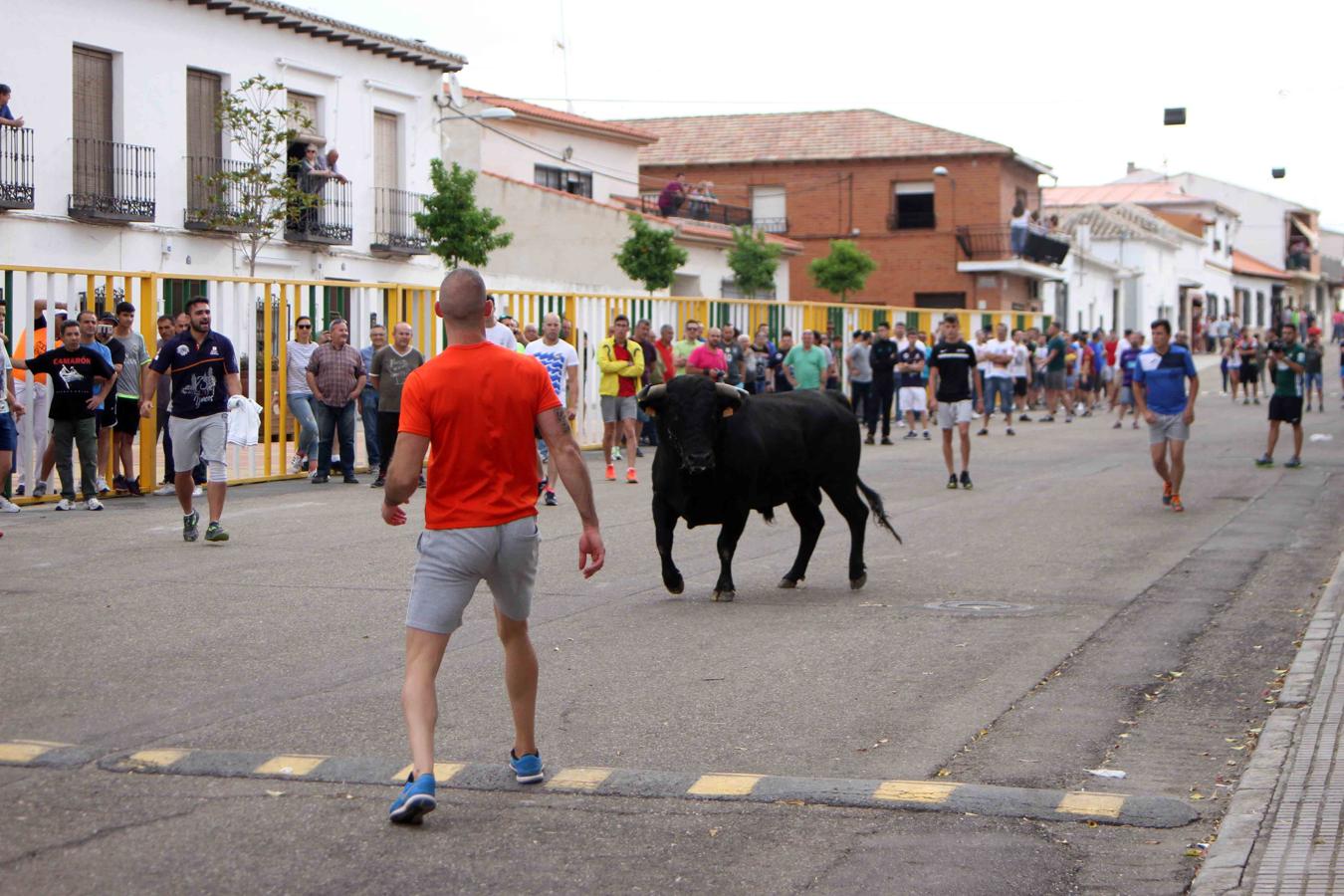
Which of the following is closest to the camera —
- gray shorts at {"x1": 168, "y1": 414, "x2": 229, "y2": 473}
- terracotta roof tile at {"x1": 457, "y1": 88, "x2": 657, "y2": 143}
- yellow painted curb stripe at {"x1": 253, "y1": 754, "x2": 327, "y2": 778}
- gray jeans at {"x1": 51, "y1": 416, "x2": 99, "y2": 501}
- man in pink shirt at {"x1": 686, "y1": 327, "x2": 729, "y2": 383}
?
yellow painted curb stripe at {"x1": 253, "y1": 754, "x2": 327, "y2": 778}

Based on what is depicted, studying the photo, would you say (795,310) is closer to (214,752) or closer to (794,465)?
(794,465)

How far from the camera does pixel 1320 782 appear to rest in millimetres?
5816

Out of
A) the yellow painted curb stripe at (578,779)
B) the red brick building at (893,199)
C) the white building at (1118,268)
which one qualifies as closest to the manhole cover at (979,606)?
the yellow painted curb stripe at (578,779)

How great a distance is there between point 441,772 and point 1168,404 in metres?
11.4

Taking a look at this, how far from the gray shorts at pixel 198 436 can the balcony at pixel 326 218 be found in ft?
56.0

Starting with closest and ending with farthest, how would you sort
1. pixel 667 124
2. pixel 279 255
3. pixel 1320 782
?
1. pixel 1320 782
2. pixel 279 255
3. pixel 667 124

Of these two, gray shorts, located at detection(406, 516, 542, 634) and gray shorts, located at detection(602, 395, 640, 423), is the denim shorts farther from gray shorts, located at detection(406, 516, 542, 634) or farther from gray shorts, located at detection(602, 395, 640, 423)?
gray shorts, located at detection(406, 516, 542, 634)

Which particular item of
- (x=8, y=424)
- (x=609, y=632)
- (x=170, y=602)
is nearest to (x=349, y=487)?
(x=8, y=424)

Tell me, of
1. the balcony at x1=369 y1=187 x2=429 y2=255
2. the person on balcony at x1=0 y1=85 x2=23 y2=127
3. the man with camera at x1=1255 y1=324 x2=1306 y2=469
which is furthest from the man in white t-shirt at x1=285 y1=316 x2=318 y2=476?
the balcony at x1=369 y1=187 x2=429 y2=255

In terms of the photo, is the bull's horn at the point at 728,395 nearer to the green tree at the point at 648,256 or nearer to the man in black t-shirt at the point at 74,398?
the man in black t-shirt at the point at 74,398

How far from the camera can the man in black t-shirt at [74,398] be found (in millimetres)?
14820

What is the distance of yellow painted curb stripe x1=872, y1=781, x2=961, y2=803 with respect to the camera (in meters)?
5.82

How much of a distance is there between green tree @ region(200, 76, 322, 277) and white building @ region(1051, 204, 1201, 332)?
1493 inches

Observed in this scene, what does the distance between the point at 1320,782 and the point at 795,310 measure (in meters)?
24.7
